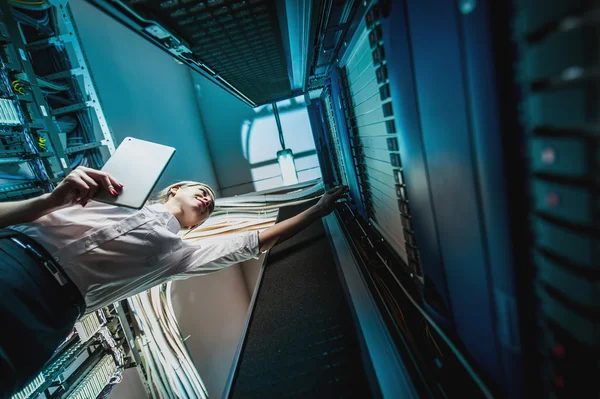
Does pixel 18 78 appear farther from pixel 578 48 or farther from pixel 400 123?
pixel 578 48

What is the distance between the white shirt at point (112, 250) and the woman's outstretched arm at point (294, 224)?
0.77 ft

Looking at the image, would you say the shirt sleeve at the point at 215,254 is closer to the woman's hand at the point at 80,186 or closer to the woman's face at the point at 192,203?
the woman's face at the point at 192,203

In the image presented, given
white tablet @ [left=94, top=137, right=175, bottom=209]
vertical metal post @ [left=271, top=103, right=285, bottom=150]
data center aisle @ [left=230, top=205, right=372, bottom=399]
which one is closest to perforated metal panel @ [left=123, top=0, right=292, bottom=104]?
white tablet @ [left=94, top=137, right=175, bottom=209]

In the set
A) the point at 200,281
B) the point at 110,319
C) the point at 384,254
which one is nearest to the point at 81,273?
the point at 110,319

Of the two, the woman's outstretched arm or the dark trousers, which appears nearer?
the dark trousers

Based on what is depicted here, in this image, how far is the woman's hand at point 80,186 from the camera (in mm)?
889

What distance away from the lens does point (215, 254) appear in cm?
133

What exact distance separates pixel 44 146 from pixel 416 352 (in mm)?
1953

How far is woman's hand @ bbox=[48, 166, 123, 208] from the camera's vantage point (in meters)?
0.89

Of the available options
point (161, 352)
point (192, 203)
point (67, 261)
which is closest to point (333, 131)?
point (192, 203)

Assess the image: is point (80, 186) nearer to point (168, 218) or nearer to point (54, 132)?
point (168, 218)

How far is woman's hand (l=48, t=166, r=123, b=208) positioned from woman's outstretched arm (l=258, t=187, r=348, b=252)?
2.35 ft

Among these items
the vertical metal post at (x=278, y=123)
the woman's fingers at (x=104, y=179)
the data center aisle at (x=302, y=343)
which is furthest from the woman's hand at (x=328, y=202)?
the vertical metal post at (x=278, y=123)

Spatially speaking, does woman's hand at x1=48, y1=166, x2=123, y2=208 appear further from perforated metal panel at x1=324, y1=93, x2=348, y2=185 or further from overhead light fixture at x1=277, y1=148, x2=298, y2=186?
→ overhead light fixture at x1=277, y1=148, x2=298, y2=186
